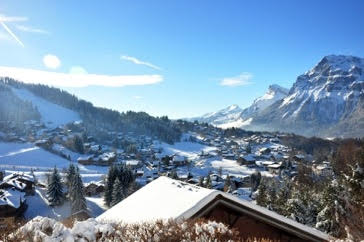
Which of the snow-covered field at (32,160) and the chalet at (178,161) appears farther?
the chalet at (178,161)

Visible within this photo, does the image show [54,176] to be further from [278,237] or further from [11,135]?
[11,135]

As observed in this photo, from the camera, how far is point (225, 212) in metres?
11.4

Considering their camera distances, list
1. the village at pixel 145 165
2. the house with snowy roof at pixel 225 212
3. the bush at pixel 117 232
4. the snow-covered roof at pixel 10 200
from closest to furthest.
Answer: the bush at pixel 117 232, the house with snowy roof at pixel 225 212, the snow-covered roof at pixel 10 200, the village at pixel 145 165

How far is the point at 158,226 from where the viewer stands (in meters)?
7.34

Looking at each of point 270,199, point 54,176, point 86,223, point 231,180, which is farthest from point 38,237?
point 231,180

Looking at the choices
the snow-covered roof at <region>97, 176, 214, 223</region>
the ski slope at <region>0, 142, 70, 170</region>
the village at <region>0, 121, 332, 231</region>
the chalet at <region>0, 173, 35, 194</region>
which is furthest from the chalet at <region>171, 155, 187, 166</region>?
the snow-covered roof at <region>97, 176, 214, 223</region>

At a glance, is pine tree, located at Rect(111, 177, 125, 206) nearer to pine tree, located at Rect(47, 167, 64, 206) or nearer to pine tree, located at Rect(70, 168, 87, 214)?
pine tree, located at Rect(70, 168, 87, 214)

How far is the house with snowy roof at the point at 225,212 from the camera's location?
34.1 feet

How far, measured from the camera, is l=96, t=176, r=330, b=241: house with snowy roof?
10.4 meters

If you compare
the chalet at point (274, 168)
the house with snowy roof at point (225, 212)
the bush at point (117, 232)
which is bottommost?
the chalet at point (274, 168)

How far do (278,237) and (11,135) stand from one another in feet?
593

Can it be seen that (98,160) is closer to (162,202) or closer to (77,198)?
(77,198)

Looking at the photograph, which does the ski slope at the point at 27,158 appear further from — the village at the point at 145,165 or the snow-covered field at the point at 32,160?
the village at the point at 145,165

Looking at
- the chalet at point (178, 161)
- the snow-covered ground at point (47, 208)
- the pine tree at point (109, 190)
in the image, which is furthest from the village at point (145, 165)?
the pine tree at point (109, 190)
